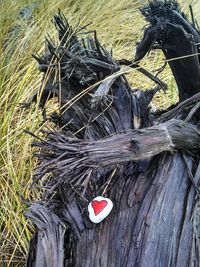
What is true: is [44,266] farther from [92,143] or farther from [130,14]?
[130,14]

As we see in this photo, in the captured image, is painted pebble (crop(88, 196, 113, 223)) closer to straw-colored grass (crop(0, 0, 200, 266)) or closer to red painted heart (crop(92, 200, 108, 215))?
red painted heart (crop(92, 200, 108, 215))

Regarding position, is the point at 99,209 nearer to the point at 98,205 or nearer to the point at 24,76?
the point at 98,205

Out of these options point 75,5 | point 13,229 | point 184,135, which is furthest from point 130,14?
point 184,135

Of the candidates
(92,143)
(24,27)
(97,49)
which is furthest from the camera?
(24,27)

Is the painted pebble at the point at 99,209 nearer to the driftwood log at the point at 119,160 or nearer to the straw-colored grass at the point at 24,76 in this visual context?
the driftwood log at the point at 119,160

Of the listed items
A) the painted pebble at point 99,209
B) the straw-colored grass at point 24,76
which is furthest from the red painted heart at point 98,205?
the straw-colored grass at point 24,76

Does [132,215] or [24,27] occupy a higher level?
[24,27]

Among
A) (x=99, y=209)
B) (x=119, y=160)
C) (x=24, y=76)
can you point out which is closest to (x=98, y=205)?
(x=99, y=209)

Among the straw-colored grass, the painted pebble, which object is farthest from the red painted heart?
the straw-colored grass
